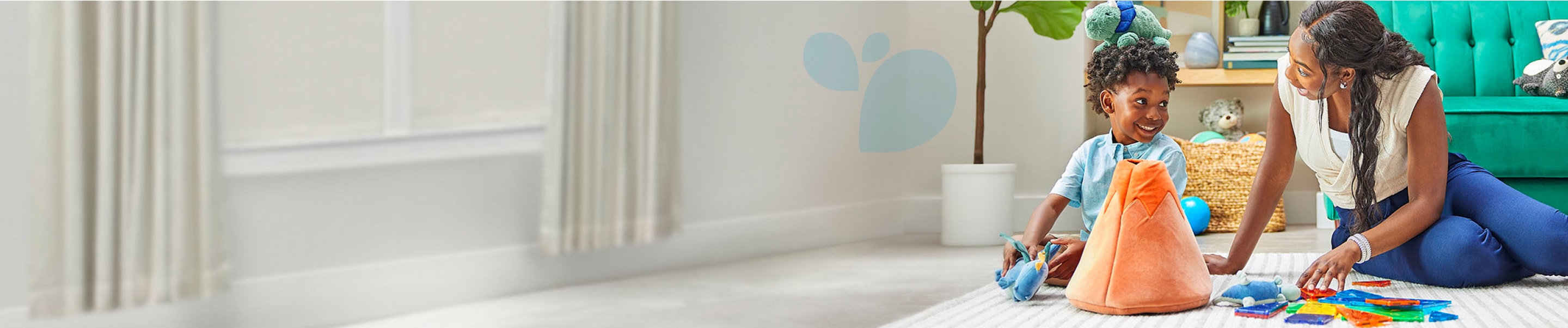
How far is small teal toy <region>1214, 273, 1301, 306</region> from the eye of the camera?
53.5 inches

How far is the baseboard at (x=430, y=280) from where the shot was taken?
1.39 m

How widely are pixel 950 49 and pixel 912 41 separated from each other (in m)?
0.11

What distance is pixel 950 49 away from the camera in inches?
122

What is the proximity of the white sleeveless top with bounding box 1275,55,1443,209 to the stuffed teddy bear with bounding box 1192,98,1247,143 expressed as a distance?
1625 millimetres

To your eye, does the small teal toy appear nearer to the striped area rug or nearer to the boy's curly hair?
the striped area rug

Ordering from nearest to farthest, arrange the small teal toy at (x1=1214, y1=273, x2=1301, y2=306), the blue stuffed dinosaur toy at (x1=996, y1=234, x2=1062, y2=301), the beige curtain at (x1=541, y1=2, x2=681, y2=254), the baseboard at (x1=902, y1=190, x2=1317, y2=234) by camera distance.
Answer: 1. the small teal toy at (x1=1214, y1=273, x2=1301, y2=306)
2. the blue stuffed dinosaur toy at (x1=996, y1=234, x2=1062, y2=301)
3. the beige curtain at (x1=541, y1=2, x2=681, y2=254)
4. the baseboard at (x1=902, y1=190, x2=1317, y2=234)

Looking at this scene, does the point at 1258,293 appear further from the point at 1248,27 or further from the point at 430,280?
the point at 1248,27

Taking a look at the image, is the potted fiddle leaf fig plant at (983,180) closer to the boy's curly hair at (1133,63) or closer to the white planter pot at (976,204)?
the white planter pot at (976,204)

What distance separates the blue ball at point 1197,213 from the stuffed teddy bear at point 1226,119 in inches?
17.1

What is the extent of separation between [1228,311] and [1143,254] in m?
0.15

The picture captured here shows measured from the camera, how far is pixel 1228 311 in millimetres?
1332

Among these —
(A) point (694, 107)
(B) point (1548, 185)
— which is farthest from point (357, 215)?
(B) point (1548, 185)

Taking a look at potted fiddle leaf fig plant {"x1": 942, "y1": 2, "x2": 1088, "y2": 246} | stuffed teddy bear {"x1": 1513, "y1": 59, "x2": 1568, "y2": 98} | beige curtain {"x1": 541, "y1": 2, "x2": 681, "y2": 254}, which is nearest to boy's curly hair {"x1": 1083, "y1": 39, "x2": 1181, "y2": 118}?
beige curtain {"x1": 541, "y1": 2, "x2": 681, "y2": 254}

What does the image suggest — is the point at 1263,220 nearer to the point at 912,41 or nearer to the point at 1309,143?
the point at 1309,143
